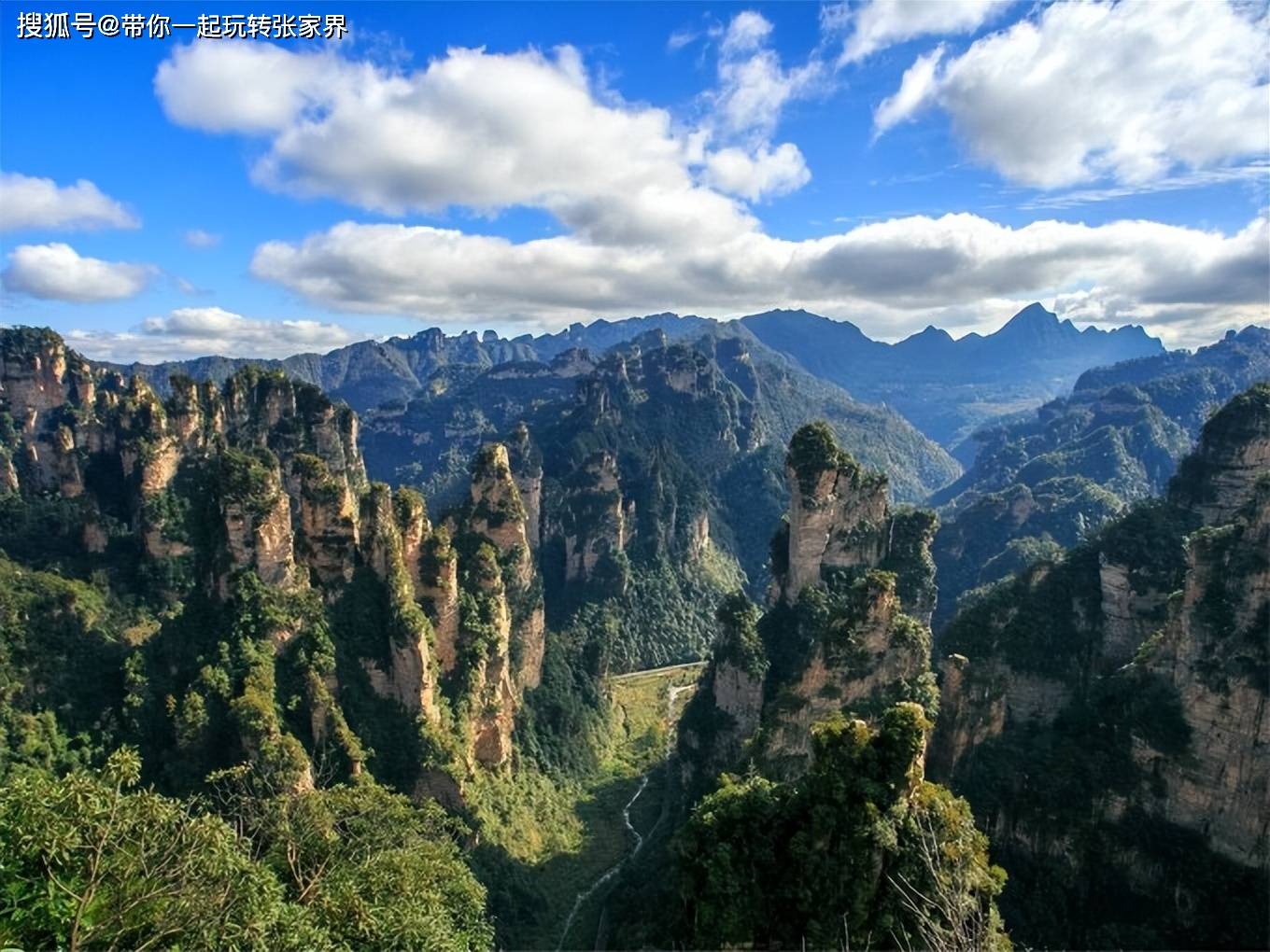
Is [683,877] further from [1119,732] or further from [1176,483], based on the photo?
[1176,483]

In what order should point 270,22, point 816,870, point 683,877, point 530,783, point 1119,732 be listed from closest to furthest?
point 270,22 → point 816,870 → point 683,877 → point 1119,732 → point 530,783

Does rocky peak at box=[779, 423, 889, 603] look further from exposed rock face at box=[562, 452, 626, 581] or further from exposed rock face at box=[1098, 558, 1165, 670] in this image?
exposed rock face at box=[562, 452, 626, 581]

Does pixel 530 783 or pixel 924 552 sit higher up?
pixel 924 552

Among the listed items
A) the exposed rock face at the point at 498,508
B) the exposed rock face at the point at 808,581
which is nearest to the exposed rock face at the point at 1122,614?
the exposed rock face at the point at 808,581

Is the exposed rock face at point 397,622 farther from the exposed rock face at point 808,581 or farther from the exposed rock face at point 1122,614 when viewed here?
the exposed rock face at point 1122,614

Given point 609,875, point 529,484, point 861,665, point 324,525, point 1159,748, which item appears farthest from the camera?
point 529,484

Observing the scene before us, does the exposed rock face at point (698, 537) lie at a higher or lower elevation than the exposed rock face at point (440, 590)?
lower

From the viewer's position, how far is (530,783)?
177 ft

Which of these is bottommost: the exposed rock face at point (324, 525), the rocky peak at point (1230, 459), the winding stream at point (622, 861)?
the winding stream at point (622, 861)

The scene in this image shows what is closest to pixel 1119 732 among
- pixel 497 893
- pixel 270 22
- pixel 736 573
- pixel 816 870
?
pixel 816 870

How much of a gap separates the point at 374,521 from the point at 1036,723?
1513 inches

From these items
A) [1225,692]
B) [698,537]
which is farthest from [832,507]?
[698,537]

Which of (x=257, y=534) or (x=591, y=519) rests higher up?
(x=257, y=534)

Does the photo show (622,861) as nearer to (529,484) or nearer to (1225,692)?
(1225,692)
